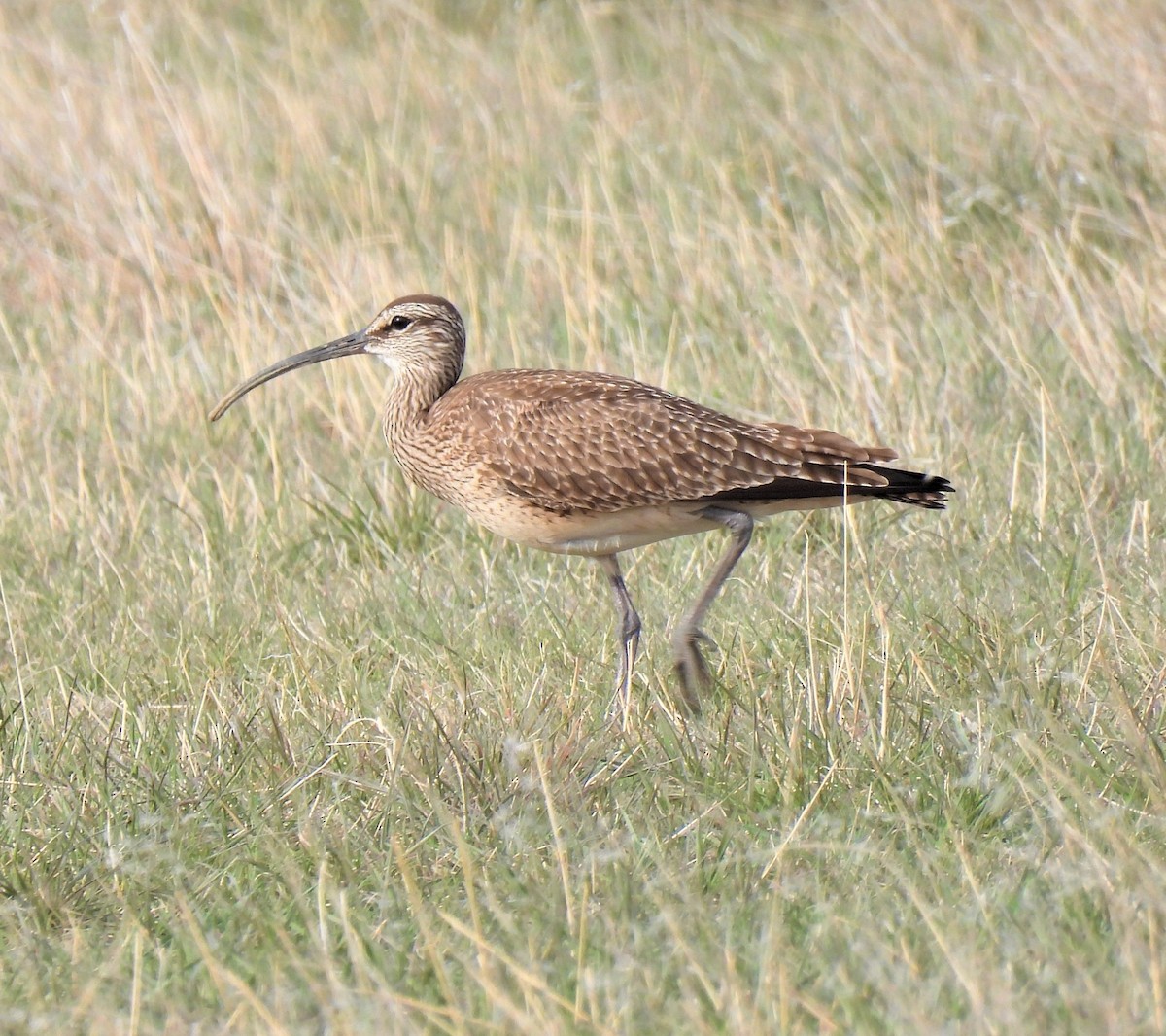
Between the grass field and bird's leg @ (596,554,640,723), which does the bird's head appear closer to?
the grass field

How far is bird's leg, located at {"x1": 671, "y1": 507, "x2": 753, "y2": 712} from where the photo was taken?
4.61 m

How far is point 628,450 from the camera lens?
5.04 meters

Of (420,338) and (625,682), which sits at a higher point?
(420,338)

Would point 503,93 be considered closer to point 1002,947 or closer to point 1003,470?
point 1003,470

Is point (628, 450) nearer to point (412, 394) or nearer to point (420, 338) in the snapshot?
point (412, 394)

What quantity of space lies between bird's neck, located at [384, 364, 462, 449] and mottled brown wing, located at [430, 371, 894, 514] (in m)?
0.46

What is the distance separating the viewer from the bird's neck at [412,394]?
18.6 feet

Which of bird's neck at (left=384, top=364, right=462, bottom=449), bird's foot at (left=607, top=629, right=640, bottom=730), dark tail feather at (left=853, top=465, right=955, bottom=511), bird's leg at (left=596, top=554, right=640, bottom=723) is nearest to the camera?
bird's foot at (left=607, top=629, right=640, bottom=730)

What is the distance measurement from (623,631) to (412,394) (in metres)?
1.17

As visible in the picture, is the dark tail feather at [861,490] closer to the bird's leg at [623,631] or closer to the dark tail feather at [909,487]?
the dark tail feather at [909,487]

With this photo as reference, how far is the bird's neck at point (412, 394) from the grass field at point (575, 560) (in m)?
0.48

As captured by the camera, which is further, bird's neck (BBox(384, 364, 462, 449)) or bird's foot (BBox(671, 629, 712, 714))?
bird's neck (BBox(384, 364, 462, 449))

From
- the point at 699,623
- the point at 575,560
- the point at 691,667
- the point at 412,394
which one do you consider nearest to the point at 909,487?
the point at 699,623

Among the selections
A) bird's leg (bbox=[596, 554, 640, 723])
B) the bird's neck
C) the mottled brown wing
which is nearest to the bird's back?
the mottled brown wing
